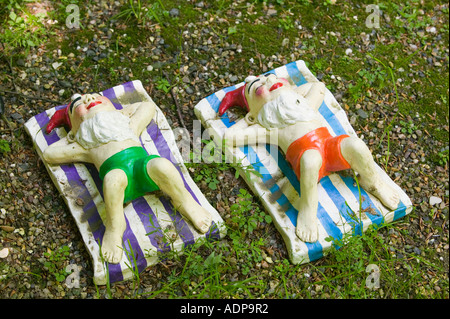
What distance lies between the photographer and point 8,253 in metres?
3.46

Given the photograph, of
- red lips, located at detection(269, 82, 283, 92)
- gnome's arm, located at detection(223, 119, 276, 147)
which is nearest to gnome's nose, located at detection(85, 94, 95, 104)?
gnome's arm, located at detection(223, 119, 276, 147)

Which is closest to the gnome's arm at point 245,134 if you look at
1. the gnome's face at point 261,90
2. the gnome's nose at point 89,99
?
the gnome's face at point 261,90

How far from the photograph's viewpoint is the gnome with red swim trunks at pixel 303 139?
3484mm

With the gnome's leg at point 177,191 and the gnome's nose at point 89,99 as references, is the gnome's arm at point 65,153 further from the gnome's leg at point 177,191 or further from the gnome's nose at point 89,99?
the gnome's leg at point 177,191

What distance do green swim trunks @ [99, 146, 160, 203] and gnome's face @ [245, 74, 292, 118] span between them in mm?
930

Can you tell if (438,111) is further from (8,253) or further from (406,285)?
(8,253)

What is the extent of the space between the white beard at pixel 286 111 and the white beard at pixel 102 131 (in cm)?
105

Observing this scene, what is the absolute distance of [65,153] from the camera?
3631mm

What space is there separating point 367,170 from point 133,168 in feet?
5.64

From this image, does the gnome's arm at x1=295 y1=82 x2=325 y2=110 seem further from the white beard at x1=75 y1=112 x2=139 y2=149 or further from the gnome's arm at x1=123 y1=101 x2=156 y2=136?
the white beard at x1=75 y1=112 x2=139 y2=149

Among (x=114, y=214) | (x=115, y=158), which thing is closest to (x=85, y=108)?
(x=115, y=158)

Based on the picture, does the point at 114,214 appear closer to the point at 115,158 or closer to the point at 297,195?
the point at 115,158

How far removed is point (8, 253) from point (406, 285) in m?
2.91

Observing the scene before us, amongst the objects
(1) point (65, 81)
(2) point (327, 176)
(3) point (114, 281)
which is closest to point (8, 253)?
(3) point (114, 281)
